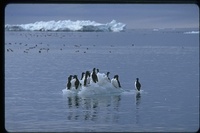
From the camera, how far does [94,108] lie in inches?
332

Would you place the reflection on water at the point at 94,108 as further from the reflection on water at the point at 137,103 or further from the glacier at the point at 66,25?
the glacier at the point at 66,25

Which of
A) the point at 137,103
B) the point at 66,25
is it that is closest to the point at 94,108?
the point at 137,103

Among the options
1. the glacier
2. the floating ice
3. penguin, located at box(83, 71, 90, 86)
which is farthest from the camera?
the glacier

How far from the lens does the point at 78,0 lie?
10.2ft

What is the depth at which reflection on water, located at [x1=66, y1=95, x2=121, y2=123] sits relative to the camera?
24.5 feet

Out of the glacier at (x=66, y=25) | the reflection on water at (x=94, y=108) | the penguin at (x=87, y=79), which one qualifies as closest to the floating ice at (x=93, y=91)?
the penguin at (x=87, y=79)

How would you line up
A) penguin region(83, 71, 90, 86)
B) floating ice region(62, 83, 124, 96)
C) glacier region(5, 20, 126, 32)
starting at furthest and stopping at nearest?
glacier region(5, 20, 126, 32) → penguin region(83, 71, 90, 86) → floating ice region(62, 83, 124, 96)

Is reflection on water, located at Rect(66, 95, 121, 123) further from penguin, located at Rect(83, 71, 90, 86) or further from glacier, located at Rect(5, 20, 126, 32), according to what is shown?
glacier, located at Rect(5, 20, 126, 32)

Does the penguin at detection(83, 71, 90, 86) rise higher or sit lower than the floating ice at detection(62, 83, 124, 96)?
higher

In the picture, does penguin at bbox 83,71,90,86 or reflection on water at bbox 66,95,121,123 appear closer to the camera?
reflection on water at bbox 66,95,121,123

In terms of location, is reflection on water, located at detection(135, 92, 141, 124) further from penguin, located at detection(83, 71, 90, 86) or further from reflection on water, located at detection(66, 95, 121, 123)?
penguin, located at detection(83, 71, 90, 86)

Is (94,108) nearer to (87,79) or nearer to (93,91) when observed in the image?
(93,91)

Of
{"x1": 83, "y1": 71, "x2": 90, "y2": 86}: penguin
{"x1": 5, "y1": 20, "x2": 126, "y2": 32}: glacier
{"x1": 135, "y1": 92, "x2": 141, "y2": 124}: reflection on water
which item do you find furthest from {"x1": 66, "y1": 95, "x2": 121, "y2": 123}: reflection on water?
{"x1": 5, "y1": 20, "x2": 126, "y2": 32}: glacier

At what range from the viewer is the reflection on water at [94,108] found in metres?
7.47
